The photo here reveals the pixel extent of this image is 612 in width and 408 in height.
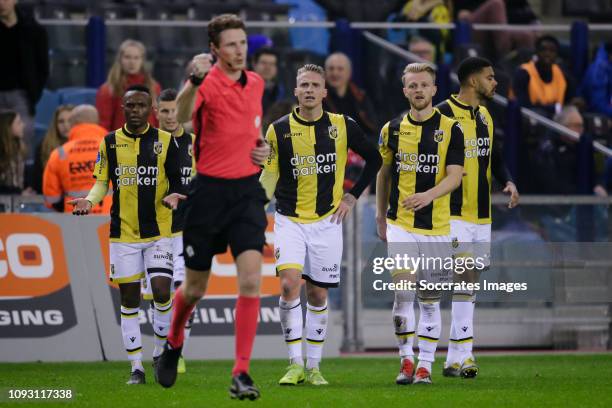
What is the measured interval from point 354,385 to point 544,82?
6694 millimetres

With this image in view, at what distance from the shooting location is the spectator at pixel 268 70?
1419 centimetres

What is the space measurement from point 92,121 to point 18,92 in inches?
73.5

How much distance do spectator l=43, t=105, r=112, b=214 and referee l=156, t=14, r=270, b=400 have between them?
4.45m

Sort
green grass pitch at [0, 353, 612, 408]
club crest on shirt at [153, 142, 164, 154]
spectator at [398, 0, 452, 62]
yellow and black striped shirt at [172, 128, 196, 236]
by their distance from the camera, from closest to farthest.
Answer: green grass pitch at [0, 353, 612, 408] → club crest on shirt at [153, 142, 164, 154] → yellow and black striped shirt at [172, 128, 196, 236] → spectator at [398, 0, 452, 62]

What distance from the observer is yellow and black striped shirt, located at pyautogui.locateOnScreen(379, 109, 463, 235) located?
10.0 m

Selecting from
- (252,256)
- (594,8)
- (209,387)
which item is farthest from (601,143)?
(252,256)

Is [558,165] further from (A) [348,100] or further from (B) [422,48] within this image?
(A) [348,100]

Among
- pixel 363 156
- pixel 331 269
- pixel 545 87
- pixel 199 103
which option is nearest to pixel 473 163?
pixel 363 156

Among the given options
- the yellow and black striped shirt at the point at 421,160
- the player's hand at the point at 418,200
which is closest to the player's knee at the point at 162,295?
the yellow and black striped shirt at the point at 421,160

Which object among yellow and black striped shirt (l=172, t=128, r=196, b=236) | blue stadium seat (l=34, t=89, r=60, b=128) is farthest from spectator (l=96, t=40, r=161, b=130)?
yellow and black striped shirt (l=172, t=128, r=196, b=236)

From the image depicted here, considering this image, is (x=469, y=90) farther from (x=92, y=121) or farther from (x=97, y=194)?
(x=92, y=121)

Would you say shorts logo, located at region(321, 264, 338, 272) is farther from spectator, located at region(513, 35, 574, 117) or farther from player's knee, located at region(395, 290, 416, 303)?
spectator, located at region(513, 35, 574, 117)

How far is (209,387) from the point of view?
9.75 metres

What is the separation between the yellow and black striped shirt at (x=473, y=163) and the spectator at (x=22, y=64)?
5.25 metres
